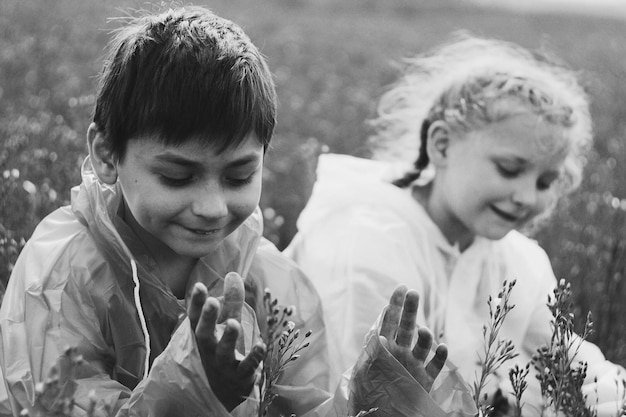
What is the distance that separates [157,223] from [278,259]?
2.00 ft

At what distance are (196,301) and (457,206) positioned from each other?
1725 mm

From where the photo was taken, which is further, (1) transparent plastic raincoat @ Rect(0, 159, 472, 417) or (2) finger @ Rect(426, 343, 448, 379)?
(2) finger @ Rect(426, 343, 448, 379)

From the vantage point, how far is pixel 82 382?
7.36 ft

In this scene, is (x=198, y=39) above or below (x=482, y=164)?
above


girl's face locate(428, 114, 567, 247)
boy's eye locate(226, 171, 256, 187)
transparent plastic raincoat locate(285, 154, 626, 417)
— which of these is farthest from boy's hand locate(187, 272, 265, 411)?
girl's face locate(428, 114, 567, 247)

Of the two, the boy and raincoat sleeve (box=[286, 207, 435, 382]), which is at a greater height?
the boy

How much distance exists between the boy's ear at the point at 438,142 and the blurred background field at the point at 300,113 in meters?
0.45

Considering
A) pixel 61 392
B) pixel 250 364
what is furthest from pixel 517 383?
pixel 61 392

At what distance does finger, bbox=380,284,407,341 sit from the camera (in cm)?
236

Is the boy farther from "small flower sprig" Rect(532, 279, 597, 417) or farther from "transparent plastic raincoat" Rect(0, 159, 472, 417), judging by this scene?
"small flower sprig" Rect(532, 279, 597, 417)

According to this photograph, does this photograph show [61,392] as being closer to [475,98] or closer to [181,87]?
[181,87]

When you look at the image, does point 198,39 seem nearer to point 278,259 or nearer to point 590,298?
point 278,259


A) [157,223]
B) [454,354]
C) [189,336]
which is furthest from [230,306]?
[454,354]

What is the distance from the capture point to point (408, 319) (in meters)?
2.30
